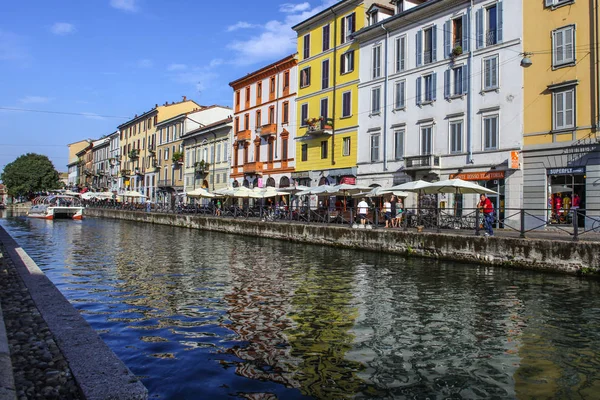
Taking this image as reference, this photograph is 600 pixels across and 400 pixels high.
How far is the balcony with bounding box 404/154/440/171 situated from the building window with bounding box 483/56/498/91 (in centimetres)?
456

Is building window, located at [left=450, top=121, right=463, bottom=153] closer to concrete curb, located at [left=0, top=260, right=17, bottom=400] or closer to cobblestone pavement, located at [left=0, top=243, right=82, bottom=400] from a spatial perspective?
cobblestone pavement, located at [left=0, top=243, right=82, bottom=400]

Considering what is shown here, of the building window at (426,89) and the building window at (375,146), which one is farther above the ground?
the building window at (426,89)

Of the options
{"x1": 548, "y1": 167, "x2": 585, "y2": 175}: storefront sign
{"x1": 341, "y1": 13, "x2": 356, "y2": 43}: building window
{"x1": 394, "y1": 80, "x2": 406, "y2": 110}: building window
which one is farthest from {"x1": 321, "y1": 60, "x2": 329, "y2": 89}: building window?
{"x1": 548, "y1": 167, "x2": 585, "y2": 175}: storefront sign

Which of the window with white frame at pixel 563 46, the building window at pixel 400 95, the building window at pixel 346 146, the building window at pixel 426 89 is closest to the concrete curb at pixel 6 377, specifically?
the window with white frame at pixel 563 46

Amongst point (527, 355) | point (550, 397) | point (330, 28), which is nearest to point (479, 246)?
point (527, 355)

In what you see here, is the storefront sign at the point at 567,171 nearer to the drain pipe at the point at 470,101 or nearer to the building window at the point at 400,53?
the drain pipe at the point at 470,101

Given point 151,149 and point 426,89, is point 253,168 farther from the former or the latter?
point 151,149

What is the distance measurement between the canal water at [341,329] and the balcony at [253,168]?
1190 inches

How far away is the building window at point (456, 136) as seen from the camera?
26.8 metres

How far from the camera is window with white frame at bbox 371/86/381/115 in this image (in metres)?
32.4

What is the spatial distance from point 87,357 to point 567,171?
22.6 m

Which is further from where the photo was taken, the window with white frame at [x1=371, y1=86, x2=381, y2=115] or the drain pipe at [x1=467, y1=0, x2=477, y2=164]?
the window with white frame at [x1=371, y1=86, x2=381, y2=115]

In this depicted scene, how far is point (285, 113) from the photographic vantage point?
41.5 m

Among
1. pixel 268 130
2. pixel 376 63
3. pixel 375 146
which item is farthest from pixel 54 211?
pixel 376 63
